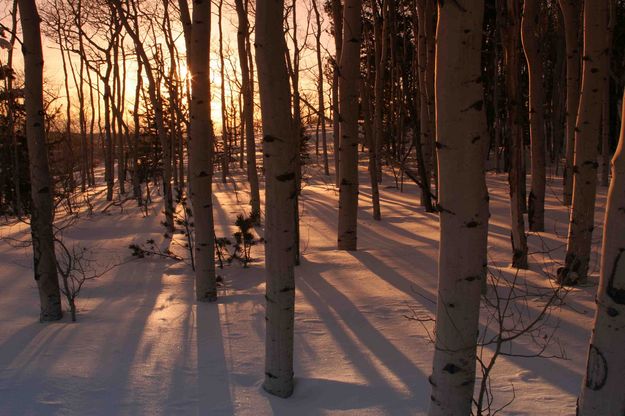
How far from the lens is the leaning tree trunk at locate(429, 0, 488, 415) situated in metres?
2.39

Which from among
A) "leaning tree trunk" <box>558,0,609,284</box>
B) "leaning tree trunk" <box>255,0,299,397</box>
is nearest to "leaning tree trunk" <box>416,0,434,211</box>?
"leaning tree trunk" <box>558,0,609,284</box>

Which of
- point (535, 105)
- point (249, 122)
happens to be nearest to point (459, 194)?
point (535, 105)

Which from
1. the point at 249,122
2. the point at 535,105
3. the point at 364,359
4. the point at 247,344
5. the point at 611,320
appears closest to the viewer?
the point at 611,320

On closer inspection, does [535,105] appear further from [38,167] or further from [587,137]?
[38,167]

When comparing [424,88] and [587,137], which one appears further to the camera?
[424,88]

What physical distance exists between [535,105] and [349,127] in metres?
3.01

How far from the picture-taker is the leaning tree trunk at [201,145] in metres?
5.81

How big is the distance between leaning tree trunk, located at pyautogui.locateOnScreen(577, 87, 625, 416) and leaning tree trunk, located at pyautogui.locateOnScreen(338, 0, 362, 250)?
244 inches

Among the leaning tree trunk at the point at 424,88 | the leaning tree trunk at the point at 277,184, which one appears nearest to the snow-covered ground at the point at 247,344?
the leaning tree trunk at the point at 277,184

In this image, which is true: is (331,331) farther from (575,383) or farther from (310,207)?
(310,207)

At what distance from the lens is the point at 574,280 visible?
621 cm

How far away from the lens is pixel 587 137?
600cm

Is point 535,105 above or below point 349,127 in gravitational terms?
above

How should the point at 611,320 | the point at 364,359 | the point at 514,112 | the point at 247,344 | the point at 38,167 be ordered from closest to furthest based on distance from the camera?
the point at 611,320
the point at 364,359
the point at 247,344
the point at 38,167
the point at 514,112
